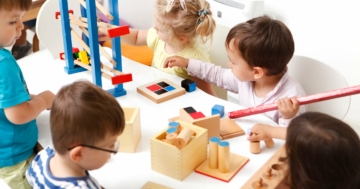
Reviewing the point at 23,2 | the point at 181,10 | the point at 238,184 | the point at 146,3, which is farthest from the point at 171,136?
the point at 146,3

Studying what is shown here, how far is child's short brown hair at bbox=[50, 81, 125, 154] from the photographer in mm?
890

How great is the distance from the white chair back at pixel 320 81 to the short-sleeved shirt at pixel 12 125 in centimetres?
93

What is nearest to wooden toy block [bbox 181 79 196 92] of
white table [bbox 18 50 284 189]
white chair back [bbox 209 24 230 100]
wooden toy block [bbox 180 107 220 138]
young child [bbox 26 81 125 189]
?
white table [bbox 18 50 284 189]

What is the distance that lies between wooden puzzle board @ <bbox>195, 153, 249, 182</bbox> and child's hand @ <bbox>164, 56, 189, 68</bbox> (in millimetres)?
590

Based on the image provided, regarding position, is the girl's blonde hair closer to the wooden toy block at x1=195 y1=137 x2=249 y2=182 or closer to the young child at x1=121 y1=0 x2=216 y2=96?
the young child at x1=121 y1=0 x2=216 y2=96

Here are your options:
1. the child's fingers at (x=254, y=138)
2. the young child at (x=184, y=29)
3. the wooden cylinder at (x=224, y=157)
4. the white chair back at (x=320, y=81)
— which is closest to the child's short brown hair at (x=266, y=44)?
the white chair back at (x=320, y=81)

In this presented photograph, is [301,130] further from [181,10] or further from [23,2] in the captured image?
[181,10]

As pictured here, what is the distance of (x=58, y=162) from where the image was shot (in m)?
0.97

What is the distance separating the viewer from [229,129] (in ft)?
4.18

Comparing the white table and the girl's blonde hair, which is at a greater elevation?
the girl's blonde hair

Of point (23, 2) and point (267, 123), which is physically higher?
point (23, 2)

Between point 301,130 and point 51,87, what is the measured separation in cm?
97

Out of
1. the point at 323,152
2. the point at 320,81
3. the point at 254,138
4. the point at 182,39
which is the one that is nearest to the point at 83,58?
the point at 182,39

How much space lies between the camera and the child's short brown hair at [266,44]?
1.42 meters
